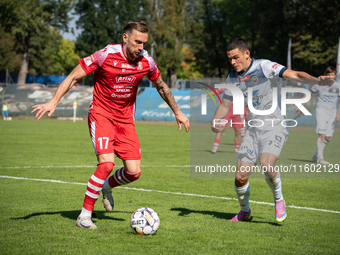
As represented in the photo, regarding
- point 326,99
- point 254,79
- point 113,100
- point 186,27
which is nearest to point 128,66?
point 113,100

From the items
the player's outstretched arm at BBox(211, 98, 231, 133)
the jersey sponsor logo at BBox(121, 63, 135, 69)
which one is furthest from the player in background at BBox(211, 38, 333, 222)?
the jersey sponsor logo at BBox(121, 63, 135, 69)

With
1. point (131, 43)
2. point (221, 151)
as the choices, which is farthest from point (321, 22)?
point (131, 43)

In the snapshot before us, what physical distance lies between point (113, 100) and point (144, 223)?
172 cm

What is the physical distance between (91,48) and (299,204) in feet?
175

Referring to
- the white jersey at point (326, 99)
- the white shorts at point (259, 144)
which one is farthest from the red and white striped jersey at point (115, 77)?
the white jersey at point (326, 99)

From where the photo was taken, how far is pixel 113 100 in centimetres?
565

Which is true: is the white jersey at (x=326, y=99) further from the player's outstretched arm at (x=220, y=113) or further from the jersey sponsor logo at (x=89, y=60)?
the jersey sponsor logo at (x=89, y=60)

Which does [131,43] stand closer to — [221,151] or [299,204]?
[299,204]

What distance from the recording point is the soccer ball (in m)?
4.93

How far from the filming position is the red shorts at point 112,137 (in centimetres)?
546

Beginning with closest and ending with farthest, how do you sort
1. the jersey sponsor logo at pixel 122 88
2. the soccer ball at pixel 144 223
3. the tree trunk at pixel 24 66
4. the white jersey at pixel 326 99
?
the soccer ball at pixel 144 223, the jersey sponsor logo at pixel 122 88, the white jersey at pixel 326 99, the tree trunk at pixel 24 66

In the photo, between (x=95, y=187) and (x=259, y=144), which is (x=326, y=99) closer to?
(x=259, y=144)

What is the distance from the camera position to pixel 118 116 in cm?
571

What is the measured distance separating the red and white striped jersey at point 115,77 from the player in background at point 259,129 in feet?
4.01
